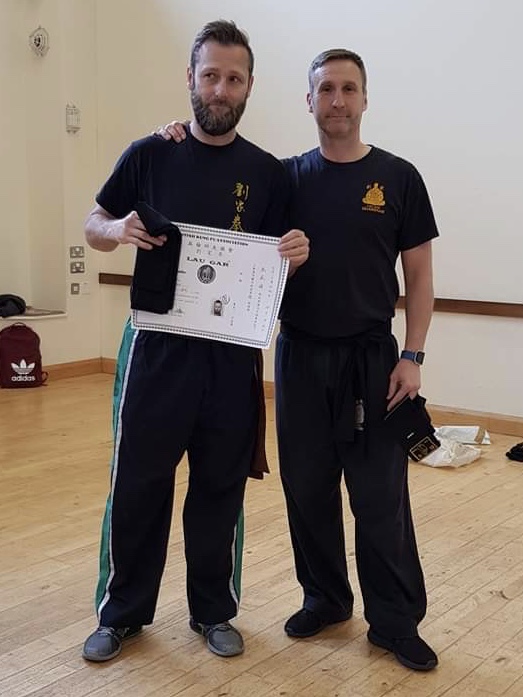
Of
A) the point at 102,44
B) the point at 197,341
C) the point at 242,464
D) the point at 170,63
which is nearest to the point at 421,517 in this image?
the point at 242,464

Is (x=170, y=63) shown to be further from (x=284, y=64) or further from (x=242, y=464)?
(x=242, y=464)

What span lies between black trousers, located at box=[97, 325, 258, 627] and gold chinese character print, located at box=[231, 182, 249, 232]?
0.97ft

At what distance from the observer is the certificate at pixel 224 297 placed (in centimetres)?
212

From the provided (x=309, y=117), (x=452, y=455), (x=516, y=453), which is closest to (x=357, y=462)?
(x=452, y=455)

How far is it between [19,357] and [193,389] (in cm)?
394

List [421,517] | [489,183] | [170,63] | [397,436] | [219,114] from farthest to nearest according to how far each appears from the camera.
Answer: [170,63] → [489,183] → [421,517] → [397,436] → [219,114]

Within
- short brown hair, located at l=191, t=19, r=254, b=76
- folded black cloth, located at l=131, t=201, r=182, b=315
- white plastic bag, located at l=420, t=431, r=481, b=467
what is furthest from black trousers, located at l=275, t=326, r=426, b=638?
white plastic bag, located at l=420, t=431, r=481, b=467

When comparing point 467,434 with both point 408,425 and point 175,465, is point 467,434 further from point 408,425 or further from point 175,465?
point 175,465

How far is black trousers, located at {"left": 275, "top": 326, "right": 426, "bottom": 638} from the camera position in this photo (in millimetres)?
2213

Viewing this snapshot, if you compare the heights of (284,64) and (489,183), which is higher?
(284,64)

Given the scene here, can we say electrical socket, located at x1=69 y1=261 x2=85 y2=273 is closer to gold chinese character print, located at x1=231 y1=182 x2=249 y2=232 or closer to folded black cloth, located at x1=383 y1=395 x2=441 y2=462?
gold chinese character print, located at x1=231 y1=182 x2=249 y2=232

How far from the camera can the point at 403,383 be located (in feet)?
7.25

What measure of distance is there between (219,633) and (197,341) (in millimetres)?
794

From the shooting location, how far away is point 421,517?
344 centimetres
